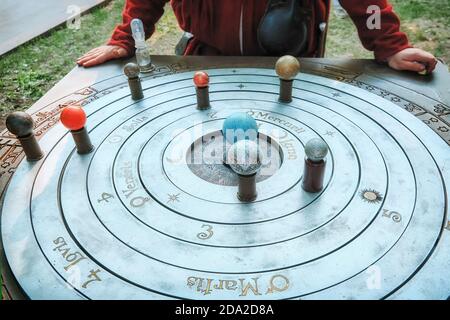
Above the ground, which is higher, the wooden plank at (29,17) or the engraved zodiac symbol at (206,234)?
the engraved zodiac symbol at (206,234)

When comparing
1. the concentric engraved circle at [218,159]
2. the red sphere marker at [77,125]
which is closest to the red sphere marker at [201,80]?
the concentric engraved circle at [218,159]

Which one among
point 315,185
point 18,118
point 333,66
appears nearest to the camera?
point 315,185

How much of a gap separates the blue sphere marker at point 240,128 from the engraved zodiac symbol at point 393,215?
0.60 m

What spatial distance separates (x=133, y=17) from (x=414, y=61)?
183 centimetres

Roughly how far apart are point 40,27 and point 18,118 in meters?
3.88

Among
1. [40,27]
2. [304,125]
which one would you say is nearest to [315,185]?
[304,125]

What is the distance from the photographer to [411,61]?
213cm

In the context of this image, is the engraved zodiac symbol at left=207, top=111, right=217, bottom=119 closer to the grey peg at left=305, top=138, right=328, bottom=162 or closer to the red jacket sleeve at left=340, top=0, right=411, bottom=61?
the grey peg at left=305, top=138, right=328, bottom=162

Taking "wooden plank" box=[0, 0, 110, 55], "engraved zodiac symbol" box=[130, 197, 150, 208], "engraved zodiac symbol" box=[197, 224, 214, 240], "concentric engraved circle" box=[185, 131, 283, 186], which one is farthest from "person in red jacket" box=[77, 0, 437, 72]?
"wooden plank" box=[0, 0, 110, 55]

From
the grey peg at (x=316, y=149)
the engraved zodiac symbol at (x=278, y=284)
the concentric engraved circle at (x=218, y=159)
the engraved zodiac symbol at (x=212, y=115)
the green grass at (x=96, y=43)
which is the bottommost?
the green grass at (x=96, y=43)

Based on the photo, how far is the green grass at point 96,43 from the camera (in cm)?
359

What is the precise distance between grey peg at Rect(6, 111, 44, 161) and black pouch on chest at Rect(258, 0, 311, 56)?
152 centimetres

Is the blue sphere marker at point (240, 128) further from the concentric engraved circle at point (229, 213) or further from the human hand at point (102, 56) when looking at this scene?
the human hand at point (102, 56)
